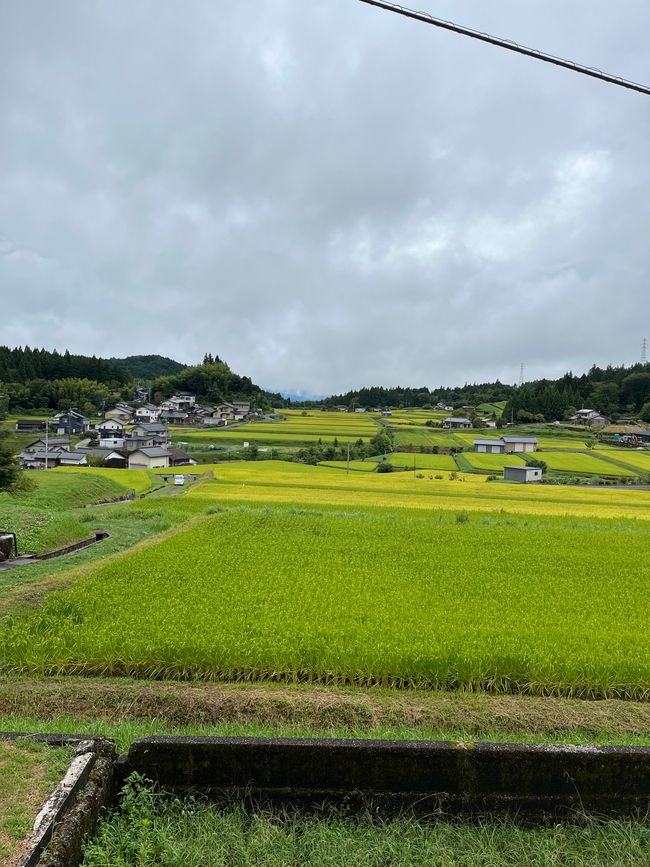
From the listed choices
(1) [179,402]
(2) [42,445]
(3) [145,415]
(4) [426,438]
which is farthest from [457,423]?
(2) [42,445]

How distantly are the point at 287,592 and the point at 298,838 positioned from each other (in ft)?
15.6

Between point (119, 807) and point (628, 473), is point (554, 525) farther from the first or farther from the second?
point (628, 473)

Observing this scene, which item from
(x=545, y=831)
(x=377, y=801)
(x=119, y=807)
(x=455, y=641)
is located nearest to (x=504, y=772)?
(x=545, y=831)

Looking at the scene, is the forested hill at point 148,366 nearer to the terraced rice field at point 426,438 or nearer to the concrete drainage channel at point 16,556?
the terraced rice field at point 426,438

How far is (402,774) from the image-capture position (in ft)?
13.9

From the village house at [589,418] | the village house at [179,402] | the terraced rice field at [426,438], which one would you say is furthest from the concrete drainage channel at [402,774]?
the village house at [179,402]

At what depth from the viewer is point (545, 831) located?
13.4 ft

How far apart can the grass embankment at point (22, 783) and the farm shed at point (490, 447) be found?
187ft

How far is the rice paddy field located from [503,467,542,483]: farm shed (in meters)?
24.2

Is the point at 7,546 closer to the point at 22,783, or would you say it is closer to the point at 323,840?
the point at 22,783

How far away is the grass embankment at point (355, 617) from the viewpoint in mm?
6031

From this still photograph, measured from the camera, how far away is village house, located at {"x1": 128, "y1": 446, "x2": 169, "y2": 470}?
48.8 meters

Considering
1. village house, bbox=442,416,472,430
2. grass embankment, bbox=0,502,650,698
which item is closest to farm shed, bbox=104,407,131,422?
village house, bbox=442,416,472,430

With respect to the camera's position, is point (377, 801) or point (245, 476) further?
point (245, 476)
